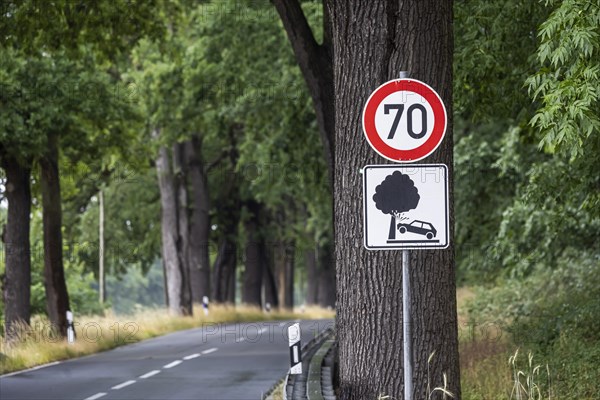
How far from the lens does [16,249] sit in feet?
81.6

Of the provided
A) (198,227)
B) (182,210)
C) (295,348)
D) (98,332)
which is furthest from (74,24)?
(198,227)

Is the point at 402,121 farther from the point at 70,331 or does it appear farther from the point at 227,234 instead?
the point at 227,234

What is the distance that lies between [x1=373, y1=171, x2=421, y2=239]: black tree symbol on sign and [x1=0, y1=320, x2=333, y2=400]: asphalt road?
735cm

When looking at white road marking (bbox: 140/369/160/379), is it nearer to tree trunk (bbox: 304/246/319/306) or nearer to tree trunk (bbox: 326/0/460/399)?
tree trunk (bbox: 326/0/460/399)

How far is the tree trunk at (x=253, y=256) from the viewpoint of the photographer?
50.1 metres

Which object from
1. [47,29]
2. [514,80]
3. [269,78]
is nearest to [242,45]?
[269,78]

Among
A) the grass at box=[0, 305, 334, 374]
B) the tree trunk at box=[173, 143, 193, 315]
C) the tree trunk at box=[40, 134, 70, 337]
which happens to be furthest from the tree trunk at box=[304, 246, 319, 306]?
the tree trunk at box=[40, 134, 70, 337]

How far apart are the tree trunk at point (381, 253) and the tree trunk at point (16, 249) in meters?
16.9

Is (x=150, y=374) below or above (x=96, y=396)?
below

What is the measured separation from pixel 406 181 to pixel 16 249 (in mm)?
18746

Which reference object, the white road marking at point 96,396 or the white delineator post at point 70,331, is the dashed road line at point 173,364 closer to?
the white road marking at point 96,396

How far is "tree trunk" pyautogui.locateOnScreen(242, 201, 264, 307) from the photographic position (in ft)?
164

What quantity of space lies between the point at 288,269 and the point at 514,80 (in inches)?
1860

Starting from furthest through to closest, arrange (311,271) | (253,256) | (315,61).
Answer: (311,271), (253,256), (315,61)
